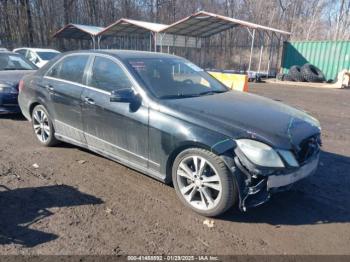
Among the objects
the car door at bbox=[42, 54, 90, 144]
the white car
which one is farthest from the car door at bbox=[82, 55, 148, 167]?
the white car

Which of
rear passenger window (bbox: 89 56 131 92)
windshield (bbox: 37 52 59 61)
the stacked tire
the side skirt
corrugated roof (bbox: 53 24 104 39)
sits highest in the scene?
corrugated roof (bbox: 53 24 104 39)

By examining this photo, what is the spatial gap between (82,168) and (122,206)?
1.33m

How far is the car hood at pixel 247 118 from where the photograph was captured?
335 centimetres

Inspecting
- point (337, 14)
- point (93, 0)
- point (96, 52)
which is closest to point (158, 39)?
Answer: point (93, 0)

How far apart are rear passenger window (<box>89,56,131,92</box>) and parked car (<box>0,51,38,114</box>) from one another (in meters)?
3.96

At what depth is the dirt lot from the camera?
304 centimetres

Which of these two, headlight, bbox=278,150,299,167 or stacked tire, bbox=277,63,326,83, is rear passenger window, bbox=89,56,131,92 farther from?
stacked tire, bbox=277,63,326,83

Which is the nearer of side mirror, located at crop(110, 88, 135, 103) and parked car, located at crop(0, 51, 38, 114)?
side mirror, located at crop(110, 88, 135, 103)

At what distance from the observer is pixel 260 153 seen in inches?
126

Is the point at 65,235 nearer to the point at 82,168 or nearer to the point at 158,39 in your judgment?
the point at 82,168

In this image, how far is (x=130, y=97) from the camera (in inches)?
155

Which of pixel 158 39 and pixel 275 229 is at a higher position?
pixel 158 39

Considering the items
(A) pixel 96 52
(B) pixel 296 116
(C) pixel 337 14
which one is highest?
(C) pixel 337 14

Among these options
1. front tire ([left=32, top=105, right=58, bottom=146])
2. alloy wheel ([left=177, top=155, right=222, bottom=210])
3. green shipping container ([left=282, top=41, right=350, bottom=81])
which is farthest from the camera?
green shipping container ([left=282, top=41, right=350, bottom=81])
